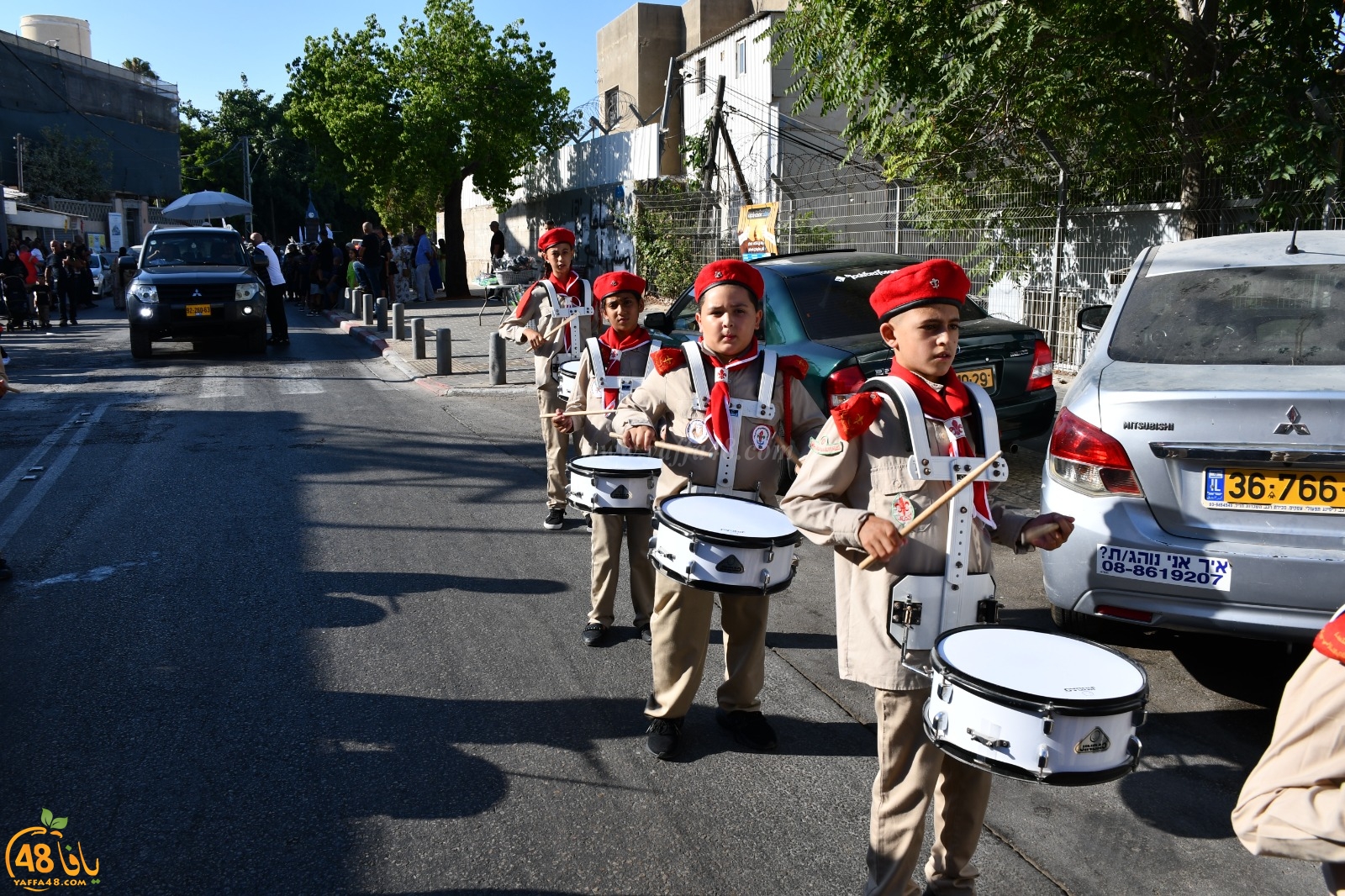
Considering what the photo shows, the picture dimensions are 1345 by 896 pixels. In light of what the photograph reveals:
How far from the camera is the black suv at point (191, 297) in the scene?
676 inches

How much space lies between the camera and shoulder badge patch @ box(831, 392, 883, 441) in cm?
293

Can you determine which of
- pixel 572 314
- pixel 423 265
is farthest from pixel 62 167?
pixel 572 314

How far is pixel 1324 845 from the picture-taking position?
75.8 inches

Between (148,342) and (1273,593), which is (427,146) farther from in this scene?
(1273,593)

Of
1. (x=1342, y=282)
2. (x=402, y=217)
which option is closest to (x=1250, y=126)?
(x=1342, y=282)

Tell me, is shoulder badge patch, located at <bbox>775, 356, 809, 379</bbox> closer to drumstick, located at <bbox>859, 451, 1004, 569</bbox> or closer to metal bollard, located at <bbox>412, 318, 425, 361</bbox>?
drumstick, located at <bbox>859, 451, 1004, 569</bbox>

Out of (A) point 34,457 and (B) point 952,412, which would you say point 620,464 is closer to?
(B) point 952,412

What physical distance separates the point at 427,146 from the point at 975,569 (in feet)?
96.4

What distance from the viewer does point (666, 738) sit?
411cm

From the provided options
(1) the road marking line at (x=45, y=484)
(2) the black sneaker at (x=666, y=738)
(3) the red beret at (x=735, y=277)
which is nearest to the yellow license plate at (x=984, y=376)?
(3) the red beret at (x=735, y=277)

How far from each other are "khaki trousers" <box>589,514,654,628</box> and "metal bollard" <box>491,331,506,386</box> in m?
9.35

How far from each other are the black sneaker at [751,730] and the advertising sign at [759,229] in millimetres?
9707

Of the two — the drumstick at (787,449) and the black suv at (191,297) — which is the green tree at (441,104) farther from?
the drumstick at (787,449)

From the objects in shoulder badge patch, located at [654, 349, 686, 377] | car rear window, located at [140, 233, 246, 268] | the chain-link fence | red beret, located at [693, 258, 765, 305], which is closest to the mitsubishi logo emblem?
red beret, located at [693, 258, 765, 305]
